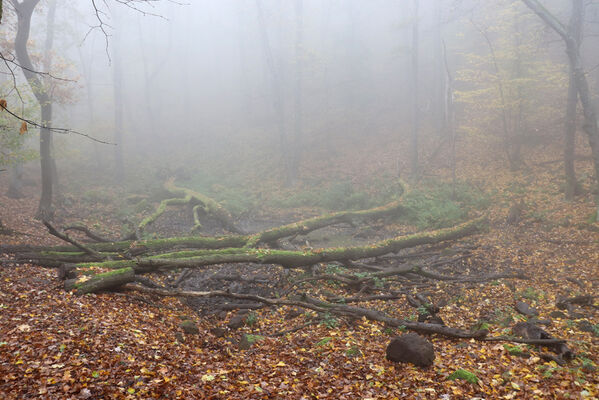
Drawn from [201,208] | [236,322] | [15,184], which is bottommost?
[236,322]

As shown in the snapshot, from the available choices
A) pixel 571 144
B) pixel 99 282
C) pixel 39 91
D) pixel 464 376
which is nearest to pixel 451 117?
pixel 571 144

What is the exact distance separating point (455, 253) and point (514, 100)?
10252 millimetres

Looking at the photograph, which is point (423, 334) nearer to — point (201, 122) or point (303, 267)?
point (303, 267)

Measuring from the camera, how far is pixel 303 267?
932 cm

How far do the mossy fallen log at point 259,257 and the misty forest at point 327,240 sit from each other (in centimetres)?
5

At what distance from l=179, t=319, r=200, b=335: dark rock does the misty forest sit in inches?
2.8

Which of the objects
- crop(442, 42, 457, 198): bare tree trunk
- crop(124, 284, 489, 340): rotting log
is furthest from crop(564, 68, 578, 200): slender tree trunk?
crop(124, 284, 489, 340): rotting log

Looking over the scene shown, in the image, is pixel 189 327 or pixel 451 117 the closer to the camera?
pixel 189 327

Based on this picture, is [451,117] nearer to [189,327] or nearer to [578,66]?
Answer: [578,66]

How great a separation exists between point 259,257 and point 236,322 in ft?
6.64

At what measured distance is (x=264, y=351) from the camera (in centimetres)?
554

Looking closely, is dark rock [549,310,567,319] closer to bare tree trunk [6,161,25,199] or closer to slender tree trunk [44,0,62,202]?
slender tree trunk [44,0,62,202]

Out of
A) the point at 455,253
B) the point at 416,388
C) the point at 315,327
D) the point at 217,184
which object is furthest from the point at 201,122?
the point at 416,388

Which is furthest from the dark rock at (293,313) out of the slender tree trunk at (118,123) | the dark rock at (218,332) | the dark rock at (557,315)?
the slender tree trunk at (118,123)
